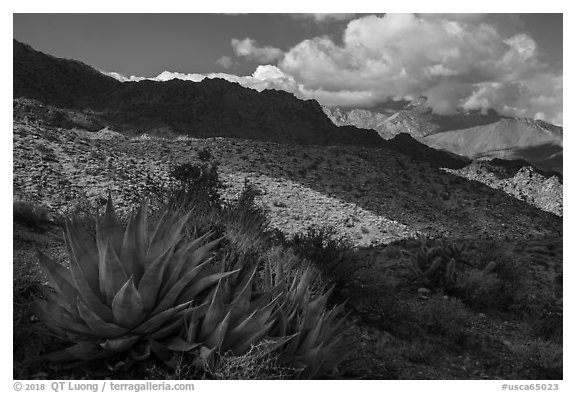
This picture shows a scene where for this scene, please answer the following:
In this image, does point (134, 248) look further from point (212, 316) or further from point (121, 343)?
point (212, 316)

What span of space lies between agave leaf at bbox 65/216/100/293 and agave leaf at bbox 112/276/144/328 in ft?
1.06

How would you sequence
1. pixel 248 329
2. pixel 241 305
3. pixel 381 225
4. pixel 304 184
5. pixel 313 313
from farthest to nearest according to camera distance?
pixel 304 184 → pixel 381 225 → pixel 313 313 → pixel 241 305 → pixel 248 329

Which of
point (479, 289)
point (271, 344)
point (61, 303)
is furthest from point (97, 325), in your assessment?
point (479, 289)

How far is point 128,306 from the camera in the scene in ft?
9.12

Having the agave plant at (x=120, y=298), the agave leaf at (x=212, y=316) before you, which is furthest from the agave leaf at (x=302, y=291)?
the agave leaf at (x=212, y=316)

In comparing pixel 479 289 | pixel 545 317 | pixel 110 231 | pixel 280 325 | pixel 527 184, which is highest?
pixel 527 184

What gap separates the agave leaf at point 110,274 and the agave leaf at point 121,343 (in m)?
0.26

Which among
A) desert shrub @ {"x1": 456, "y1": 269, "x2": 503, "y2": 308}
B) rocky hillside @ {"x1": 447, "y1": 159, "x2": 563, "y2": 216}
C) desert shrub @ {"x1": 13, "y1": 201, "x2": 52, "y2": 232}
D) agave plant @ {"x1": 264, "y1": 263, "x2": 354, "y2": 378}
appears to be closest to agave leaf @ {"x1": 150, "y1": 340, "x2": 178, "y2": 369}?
agave plant @ {"x1": 264, "y1": 263, "x2": 354, "y2": 378}

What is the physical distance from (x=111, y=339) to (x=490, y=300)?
6515mm

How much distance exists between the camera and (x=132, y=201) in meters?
10.2

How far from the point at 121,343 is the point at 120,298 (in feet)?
0.96

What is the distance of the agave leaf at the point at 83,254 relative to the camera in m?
3.08

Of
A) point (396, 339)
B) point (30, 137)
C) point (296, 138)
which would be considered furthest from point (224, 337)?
point (296, 138)
